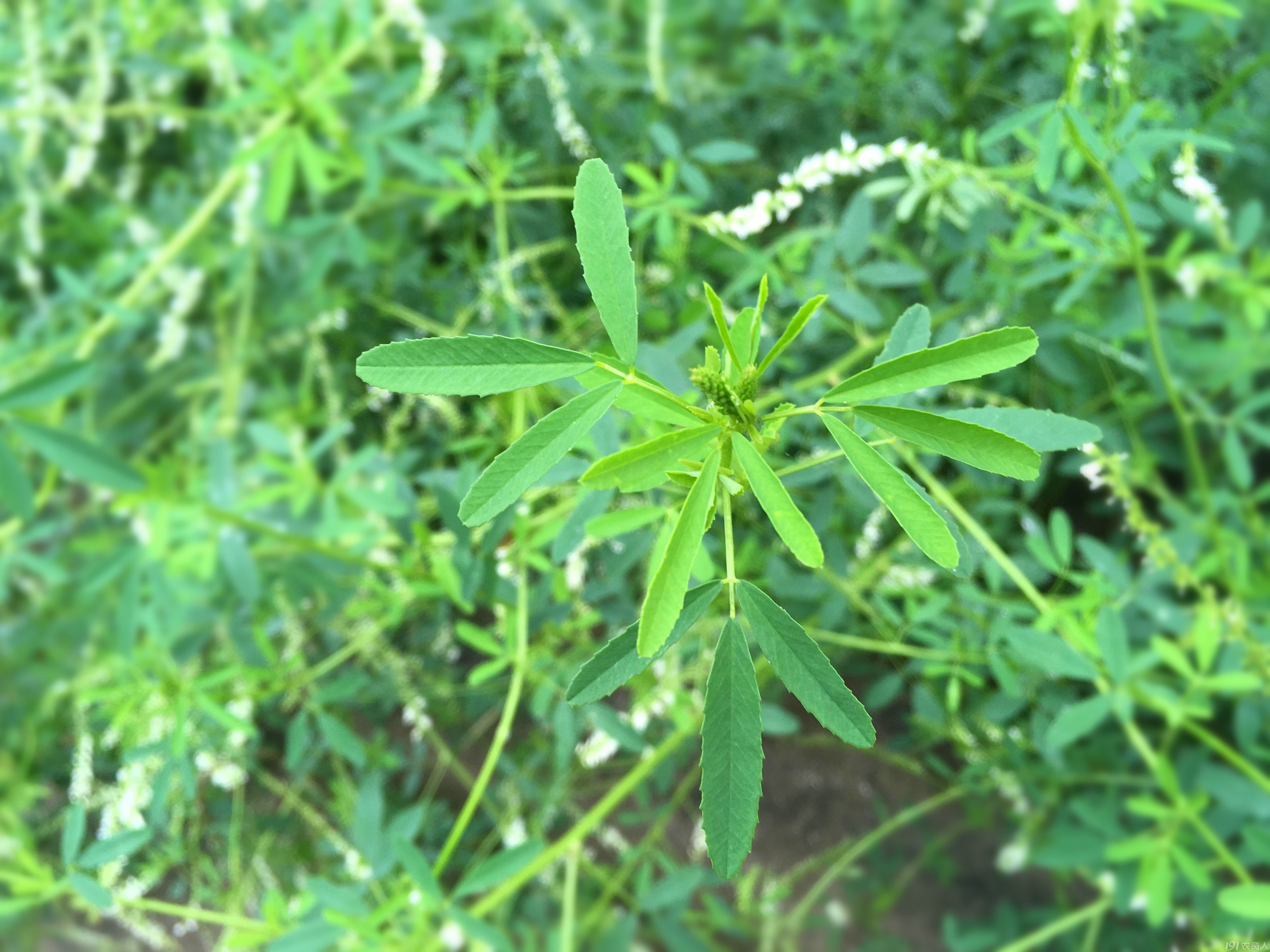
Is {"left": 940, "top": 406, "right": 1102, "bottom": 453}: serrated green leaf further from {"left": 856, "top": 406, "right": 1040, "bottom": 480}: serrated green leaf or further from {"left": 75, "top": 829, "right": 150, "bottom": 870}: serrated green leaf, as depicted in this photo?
{"left": 75, "top": 829, "right": 150, "bottom": 870}: serrated green leaf

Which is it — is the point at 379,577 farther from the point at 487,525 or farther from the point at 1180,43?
the point at 1180,43

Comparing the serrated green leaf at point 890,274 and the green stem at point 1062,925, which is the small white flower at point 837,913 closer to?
the green stem at point 1062,925

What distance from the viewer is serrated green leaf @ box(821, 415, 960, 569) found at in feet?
1.48

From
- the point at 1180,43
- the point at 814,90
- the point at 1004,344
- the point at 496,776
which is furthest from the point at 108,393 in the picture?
the point at 1180,43

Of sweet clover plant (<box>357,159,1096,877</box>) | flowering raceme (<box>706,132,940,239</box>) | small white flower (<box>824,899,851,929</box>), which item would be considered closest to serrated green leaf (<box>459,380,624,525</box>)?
sweet clover plant (<box>357,159,1096,877</box>)

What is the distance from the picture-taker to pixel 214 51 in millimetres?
1351

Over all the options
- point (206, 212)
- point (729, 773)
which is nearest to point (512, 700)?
point (729, 773)

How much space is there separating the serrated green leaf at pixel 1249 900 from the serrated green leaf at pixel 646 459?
0.80m

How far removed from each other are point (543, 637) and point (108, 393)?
103 cm

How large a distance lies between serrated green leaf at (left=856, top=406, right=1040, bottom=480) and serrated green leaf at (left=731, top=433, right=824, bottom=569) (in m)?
0.07

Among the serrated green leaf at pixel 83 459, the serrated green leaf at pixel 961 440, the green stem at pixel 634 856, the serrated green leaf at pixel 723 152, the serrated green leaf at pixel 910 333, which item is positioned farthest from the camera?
the green stem at pixel 634 856

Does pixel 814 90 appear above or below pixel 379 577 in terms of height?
above

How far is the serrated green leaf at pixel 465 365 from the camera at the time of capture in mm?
465

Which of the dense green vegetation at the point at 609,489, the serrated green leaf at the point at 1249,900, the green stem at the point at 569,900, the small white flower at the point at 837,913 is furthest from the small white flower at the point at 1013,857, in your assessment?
the green stem at the point at 569,900
